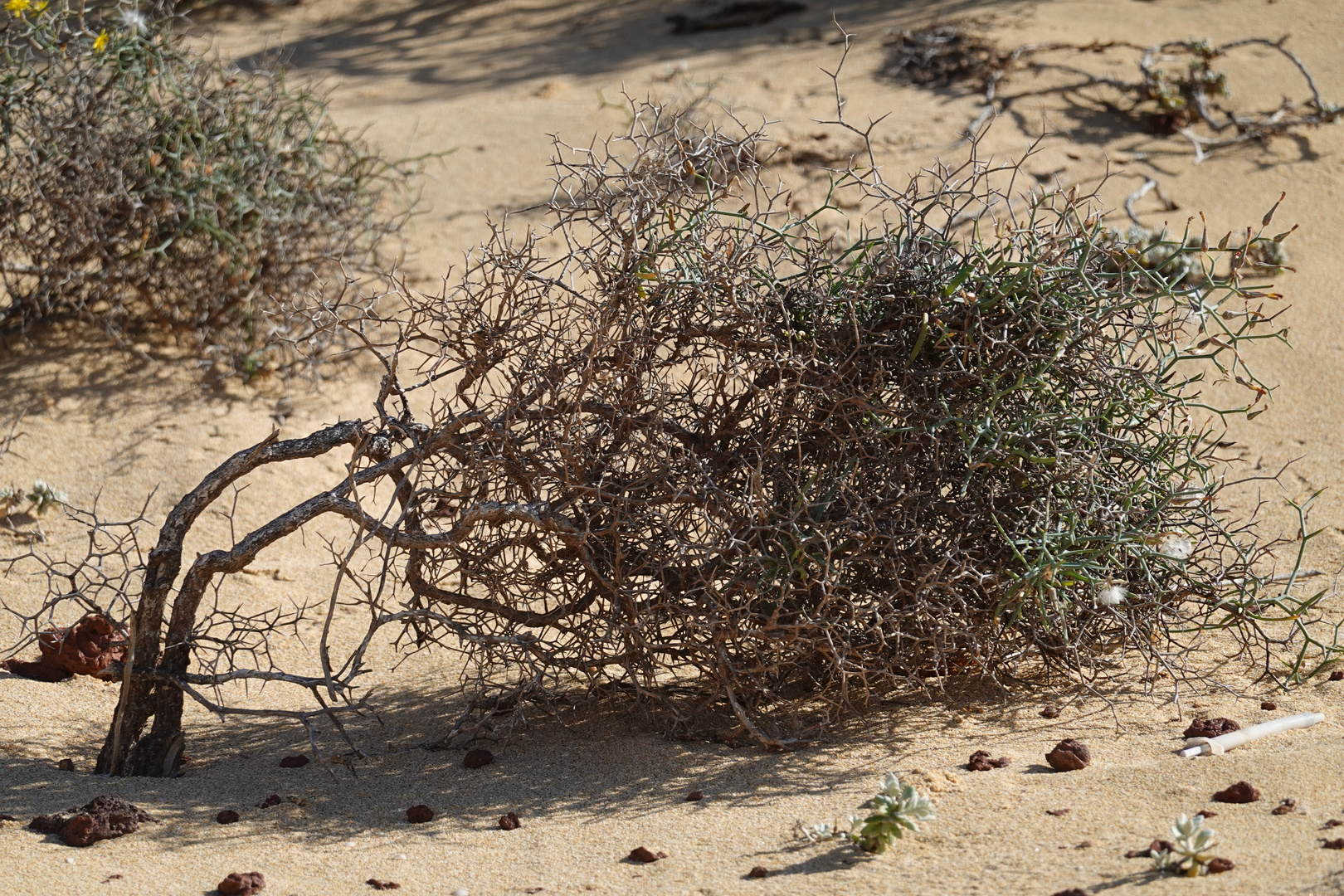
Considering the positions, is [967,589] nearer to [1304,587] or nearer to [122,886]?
[1304,587]

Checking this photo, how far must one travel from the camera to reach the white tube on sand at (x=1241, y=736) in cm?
272

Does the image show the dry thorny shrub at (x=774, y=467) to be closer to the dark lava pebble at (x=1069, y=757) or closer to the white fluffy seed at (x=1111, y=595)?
the white fluffy seed at (x=1111, y=595)

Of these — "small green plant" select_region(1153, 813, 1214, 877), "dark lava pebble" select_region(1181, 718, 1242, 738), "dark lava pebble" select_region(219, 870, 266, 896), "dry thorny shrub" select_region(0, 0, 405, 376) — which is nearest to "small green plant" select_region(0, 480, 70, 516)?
"dry thorny shrub" select_region(0, 0, 405, 376)

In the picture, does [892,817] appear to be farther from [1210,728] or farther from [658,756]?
[1210,728]

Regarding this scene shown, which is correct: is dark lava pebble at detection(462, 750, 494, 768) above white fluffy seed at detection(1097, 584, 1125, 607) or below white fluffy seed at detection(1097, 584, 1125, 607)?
below

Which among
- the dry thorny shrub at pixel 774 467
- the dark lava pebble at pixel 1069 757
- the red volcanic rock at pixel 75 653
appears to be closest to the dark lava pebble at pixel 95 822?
the dry thorny shrub at pixel 774 467

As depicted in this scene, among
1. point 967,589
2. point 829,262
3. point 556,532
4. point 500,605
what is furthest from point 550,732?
point 829,262

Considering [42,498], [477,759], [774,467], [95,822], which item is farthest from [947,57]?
[95,822]

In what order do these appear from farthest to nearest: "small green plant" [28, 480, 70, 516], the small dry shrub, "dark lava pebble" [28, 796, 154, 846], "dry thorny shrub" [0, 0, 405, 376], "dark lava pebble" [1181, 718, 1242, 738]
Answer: the small dry shrub, "dry thorny shrub" [0, 0, 405, 376], "small green plant" [28, 480, 70, 516], "dark lava pebble" [1181, 718, 1242, 738], "dark lava pebble" [28, 796, 154, 846]

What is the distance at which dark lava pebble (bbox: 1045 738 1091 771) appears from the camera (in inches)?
107

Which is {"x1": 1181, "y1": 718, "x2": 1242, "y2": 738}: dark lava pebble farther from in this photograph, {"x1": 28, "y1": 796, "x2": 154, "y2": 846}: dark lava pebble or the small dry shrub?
the small dry shrub

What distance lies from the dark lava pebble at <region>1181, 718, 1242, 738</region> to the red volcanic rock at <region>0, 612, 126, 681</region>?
2.66 metres

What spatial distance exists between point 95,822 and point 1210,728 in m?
2.33

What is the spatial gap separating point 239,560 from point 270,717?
0.67 metres
